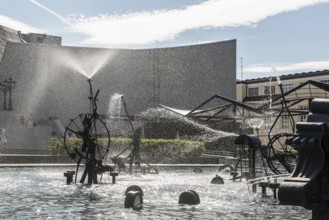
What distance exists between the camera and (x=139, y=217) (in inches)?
401

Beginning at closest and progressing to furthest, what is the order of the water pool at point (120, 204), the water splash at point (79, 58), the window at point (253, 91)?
the water pool at point (120, 204) → the water splash at point (79, 58) → the window at point (253, 91)

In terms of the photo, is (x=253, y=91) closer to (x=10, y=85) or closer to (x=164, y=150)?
(x=10, y=85)

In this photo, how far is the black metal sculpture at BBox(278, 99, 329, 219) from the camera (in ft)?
15.8

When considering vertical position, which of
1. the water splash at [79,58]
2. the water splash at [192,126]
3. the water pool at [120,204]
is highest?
the water splash at [79,58]

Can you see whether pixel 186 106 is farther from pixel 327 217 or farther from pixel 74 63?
pixel 327 217

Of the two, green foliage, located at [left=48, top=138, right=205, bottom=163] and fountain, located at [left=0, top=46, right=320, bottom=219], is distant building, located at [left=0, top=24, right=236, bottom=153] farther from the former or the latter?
fountain, located at [left=0, top=46, right=320, bottom=219]

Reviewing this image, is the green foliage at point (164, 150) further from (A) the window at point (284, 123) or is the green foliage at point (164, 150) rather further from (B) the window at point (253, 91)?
(B) the window at point (253, 91)

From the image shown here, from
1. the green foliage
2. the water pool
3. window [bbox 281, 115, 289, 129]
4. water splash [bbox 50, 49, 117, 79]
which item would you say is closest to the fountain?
the water pool

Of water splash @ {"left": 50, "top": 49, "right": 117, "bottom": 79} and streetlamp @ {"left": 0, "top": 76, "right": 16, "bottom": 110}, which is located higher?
water splash @ {"left": 50, "top": 49, "right": 117, "bottom": 79}

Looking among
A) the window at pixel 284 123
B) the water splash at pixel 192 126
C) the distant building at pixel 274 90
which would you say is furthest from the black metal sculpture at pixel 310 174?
the window at pixel 284 123

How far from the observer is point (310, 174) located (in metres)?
4.92

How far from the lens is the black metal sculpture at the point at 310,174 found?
4812mm

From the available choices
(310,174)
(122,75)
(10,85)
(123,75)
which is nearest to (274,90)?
(123,75)

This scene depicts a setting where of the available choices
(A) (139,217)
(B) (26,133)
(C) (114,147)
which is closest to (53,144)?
(C) (114,147)
